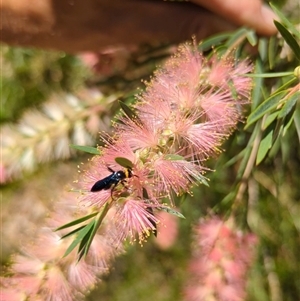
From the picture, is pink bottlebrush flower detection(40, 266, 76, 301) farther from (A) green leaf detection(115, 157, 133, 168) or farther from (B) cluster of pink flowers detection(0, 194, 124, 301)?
(A) green leaf detection(115, 157, 133, 168)

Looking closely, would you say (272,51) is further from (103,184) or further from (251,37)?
(103,184)

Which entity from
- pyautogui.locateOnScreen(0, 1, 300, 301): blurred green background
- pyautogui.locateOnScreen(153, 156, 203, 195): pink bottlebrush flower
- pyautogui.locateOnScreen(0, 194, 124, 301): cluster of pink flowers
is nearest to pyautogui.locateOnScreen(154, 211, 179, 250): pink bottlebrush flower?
pyautogui.locateOnScreen(0, 1, 300, 301): blurred green background

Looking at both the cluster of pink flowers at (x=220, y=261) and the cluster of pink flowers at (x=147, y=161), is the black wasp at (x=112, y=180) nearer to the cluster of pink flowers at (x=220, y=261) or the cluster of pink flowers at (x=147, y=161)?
the cluster of pink flowers at (x=147, y=161)

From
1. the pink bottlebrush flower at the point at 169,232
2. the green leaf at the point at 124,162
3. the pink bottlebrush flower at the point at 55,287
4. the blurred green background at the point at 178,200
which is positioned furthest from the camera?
the pink bottlebrush flower at the point at 169,232

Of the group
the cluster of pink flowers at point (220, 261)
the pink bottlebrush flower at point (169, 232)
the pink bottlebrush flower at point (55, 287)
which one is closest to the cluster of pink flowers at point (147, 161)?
the pink bottlebrush flower at point (55, 287)

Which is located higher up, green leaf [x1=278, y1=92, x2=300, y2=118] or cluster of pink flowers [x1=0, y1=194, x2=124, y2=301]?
green leaf [x1=278, y1=92, x2=300, y2=118]
